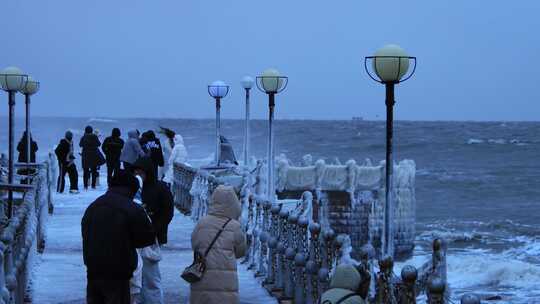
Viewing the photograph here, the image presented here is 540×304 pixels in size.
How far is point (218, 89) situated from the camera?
71.5ft

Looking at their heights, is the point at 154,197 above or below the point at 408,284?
above

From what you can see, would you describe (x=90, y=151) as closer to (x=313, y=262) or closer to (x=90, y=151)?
(x=90, y=151)

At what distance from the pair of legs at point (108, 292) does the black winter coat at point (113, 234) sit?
0.05 meters

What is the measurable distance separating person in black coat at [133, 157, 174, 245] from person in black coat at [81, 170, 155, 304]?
143cm

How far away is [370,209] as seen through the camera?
26750 mm

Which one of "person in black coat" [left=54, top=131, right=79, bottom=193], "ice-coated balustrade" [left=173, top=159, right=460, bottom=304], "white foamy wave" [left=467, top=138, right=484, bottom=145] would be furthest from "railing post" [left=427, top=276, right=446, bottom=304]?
"white foamy wave" [left=467, top=138, right=484, bottom=145]

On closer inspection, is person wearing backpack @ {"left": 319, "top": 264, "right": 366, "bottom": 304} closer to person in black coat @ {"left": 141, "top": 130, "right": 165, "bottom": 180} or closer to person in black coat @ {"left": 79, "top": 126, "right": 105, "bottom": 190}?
person in black coat @ {"left": 141, "top": 130, "right": 165, "bottom": 180}

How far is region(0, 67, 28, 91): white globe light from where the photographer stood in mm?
17172

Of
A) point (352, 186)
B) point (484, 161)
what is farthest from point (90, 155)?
point (484, 161)

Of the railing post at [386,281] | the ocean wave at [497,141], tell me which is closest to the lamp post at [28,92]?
Result: the railing post at [386,281]

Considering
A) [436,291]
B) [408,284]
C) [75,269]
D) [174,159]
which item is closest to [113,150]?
[174,159]

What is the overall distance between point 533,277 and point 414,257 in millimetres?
4097

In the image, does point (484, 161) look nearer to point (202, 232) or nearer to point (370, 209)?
point (370, 209)

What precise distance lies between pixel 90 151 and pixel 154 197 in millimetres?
14887
